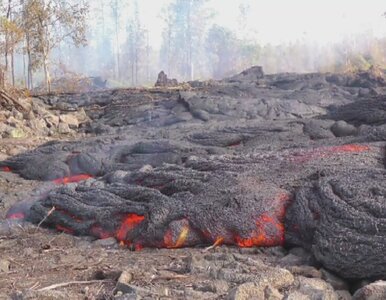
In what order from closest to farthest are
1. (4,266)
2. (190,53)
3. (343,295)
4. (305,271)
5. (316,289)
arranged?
(316,289) → (343,295) → (305,271) → (4,266) → (190,53)

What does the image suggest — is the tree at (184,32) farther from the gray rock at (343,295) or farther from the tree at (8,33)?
the gray rock at (343,295)

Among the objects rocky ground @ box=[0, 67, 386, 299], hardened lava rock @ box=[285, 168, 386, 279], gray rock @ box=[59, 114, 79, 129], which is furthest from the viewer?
gray rock @ box=[59, 114, 79, 129]

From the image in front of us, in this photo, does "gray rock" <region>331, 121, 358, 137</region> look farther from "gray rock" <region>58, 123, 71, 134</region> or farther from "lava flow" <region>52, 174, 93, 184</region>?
"gray rock" <region>58, 123, 71, 134</region>

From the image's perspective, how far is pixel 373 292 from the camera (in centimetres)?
357

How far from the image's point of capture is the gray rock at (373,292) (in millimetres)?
3520

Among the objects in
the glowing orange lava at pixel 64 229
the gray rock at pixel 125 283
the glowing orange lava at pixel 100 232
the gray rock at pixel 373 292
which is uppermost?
the gray rock at pixel 373 292

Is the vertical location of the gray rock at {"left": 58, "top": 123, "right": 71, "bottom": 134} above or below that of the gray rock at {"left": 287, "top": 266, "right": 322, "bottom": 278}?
below

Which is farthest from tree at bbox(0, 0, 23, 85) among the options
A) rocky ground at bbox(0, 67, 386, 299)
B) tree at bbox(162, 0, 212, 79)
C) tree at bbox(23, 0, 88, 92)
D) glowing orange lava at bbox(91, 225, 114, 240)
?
tree at bbox(162, 0, 212, 79)

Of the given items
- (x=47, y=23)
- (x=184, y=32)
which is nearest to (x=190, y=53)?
(x=184, y=32)

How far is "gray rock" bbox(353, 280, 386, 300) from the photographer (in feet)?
11.5

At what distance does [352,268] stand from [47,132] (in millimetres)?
14771

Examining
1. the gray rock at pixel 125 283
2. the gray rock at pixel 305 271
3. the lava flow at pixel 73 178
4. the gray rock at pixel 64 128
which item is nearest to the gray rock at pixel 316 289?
the gray rock at pixel 305 271

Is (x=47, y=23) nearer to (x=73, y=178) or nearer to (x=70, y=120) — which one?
(x=70, y=120)

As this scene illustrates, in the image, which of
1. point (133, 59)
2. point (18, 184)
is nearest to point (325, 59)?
point (133, 59)
